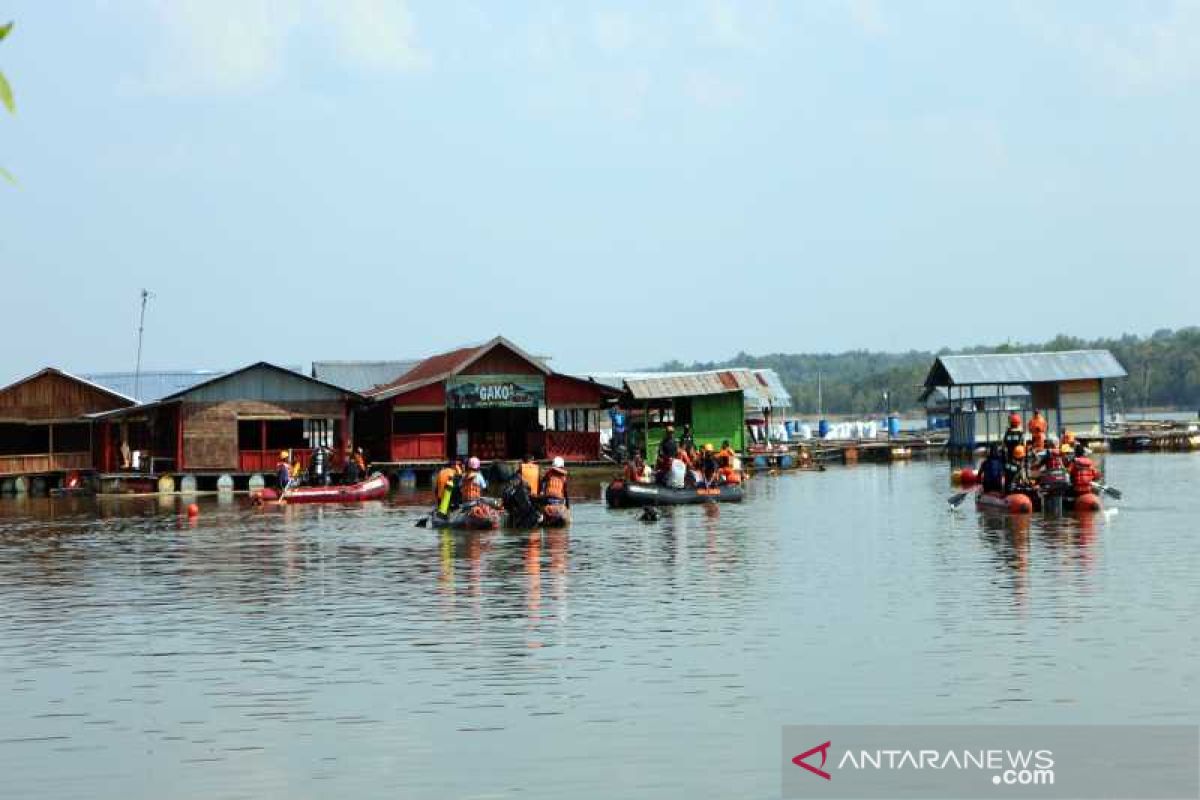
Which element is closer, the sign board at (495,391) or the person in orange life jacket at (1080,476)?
the person in orange life jacket at (1080,476)

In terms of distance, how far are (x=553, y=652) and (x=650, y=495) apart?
25.6 m

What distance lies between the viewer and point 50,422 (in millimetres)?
64562

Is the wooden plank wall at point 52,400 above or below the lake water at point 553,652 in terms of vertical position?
above

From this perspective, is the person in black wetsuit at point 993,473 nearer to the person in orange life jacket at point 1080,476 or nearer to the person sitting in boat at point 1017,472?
the person sitting in boat at point 1017,472

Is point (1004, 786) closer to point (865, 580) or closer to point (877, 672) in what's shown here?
point (877, 672)

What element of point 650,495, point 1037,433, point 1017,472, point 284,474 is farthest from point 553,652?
point 284,474

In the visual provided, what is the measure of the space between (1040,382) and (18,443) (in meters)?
45.7

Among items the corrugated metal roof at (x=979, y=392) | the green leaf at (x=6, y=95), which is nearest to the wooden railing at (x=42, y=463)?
the corrugated metal roof at (x=979, y=392)

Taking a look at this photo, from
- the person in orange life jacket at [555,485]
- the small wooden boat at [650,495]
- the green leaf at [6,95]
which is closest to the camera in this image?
the green leaf at [6,95]

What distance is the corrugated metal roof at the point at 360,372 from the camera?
7906cm

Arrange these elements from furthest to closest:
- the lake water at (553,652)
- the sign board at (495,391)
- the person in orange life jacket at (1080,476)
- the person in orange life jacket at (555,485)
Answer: the sign board at (495,391)
the person in orange life jacket at (1080,476)
the person in orange life jacket at (555,485)
the lake water at (553,652)

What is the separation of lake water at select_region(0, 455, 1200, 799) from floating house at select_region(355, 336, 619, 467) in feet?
88.5

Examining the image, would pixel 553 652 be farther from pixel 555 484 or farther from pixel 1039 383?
pixel 1039 383

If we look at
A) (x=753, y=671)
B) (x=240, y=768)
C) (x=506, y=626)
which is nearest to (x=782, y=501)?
(x=506, y=626)
